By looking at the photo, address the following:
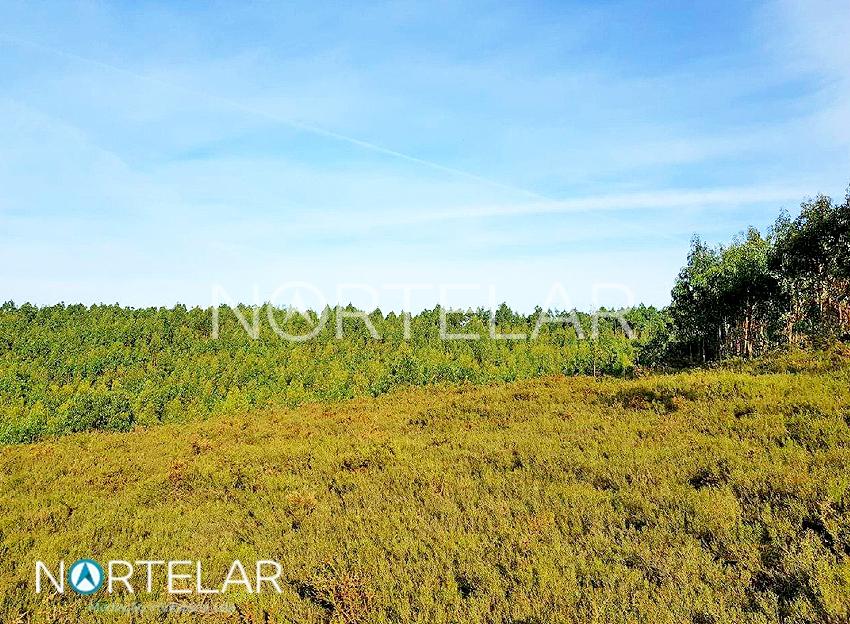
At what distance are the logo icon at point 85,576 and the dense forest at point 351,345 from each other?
2078cm

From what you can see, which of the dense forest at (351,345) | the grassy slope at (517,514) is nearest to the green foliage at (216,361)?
the dense forest at (351,345)

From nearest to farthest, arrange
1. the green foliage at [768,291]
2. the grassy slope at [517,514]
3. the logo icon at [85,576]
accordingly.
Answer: the grassy slope at [517,514]
the logo icon at [85,576]
the green foliage at [768,291]

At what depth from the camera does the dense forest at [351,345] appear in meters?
25.6

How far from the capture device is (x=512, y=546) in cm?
629

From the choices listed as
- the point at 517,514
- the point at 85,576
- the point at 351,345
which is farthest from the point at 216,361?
the point at 517,514

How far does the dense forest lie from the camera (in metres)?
25.6

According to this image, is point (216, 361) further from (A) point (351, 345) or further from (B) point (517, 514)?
(B) point (517, 514)

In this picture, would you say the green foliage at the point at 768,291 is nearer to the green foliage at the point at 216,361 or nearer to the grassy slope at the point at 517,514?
the green foliage at the point at 216,361

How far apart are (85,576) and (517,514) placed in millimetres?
5493

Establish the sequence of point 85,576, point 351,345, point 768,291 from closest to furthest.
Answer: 1. point 85,576
2. point 768,291
3. point 351,345

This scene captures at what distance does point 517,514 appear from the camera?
7.31 meters

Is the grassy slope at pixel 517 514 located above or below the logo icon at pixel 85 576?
above

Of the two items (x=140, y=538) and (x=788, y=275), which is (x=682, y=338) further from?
(x=140, y=538)

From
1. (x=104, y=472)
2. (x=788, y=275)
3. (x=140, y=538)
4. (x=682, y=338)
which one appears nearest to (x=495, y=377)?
(x=682, y=338)
